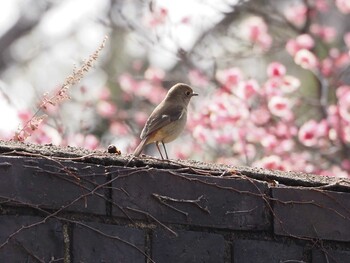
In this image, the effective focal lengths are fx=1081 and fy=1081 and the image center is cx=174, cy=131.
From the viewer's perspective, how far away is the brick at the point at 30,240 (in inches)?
117

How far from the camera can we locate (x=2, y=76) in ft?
47.6

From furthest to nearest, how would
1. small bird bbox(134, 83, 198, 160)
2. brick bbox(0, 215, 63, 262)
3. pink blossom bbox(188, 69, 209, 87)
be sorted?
pink blossom bbox(188, 69, 209, 87)
small bird bbox(134, 83, 198, 160)
brick bbox(0, 215, 63, 262)

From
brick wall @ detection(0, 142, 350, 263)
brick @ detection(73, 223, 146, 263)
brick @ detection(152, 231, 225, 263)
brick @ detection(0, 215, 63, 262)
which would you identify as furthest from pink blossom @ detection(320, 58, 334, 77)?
brick @ detection(0, 215, 63, 262)

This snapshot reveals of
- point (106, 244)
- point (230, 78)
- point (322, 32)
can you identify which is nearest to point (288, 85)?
point (230, 78)

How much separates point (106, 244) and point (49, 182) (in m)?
0.24

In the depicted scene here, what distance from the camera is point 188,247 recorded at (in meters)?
3.19

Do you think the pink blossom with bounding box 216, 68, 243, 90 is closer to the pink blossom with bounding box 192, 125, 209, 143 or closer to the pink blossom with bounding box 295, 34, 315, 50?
the pink blossom with bounding box 192, 125, 209, 143

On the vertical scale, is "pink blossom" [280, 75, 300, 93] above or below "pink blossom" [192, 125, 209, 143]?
above

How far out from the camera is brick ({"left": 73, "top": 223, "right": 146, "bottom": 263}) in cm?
306

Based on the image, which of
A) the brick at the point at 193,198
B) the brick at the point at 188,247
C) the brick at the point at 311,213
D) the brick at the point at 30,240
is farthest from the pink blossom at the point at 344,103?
the brick at the point at 30,240

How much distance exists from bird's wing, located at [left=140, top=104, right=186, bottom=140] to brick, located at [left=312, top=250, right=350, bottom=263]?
121 inches

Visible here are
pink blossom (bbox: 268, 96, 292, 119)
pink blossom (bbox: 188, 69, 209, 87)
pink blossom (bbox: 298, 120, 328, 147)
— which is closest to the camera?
pink blossom (bbox: 298, 120, 328, 147)

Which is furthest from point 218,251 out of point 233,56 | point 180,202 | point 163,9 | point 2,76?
point 2,76

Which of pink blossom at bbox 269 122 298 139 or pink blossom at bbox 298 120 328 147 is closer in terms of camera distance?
pink blossom at bbox 298 120 328 147
